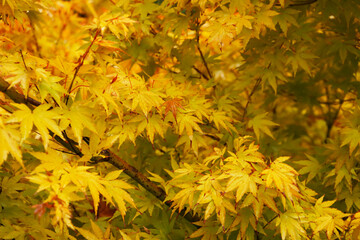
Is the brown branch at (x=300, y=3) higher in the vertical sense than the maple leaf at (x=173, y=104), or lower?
higher

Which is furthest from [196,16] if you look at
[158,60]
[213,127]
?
[213,127]

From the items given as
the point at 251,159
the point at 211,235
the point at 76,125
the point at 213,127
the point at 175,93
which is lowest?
the point at 211,235

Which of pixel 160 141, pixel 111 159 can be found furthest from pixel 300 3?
pixel 111 159

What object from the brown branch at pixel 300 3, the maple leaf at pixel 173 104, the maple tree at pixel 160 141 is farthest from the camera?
the brown branch at pixel 300 3

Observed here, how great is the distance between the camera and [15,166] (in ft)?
7.72

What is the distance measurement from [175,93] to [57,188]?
909 millimetres

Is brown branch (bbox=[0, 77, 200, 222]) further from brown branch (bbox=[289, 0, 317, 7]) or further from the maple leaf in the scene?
brown branch (bbox=[289, 0, 317, 7])

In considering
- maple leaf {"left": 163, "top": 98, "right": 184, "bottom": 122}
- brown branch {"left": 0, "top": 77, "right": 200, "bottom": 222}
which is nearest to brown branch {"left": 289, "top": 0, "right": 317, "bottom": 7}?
maple leaf {"left": 163, "top": 98, "right": 184, "bottom": 122}

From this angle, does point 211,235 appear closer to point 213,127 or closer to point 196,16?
point 213,127

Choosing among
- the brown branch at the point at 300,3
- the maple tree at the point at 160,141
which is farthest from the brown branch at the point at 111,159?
the brown branch at the point at 300,3

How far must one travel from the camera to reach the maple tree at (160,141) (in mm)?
1499

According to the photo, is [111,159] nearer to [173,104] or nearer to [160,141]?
[173,104]

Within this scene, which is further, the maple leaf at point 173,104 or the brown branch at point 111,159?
the maple leaf at point 173,104

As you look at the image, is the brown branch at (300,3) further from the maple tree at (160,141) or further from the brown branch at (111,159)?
the brown branch at (111,159)
